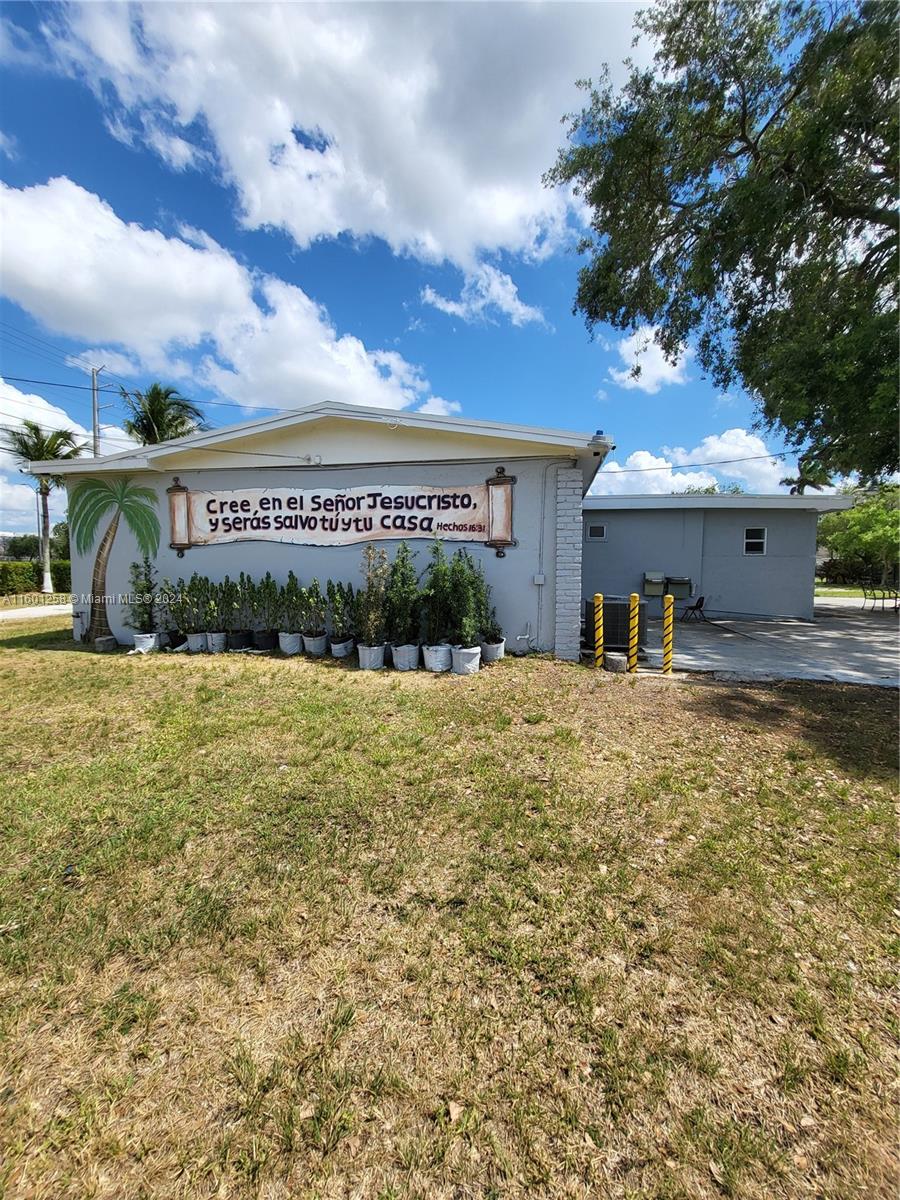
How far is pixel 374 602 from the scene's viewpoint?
7008 mm

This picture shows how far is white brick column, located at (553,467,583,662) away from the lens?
279 inches

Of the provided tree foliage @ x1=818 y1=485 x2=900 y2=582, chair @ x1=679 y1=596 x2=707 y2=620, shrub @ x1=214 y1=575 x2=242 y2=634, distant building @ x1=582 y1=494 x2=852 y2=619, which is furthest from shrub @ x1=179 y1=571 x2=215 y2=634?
tree foliage @ x1=818 y1=485 x2=900 y2=582

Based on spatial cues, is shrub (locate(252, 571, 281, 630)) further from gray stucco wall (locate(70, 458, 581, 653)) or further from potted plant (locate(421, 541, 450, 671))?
potted plant (locate(421, 541, 450, 671))

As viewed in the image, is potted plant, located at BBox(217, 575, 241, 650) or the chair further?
the chair

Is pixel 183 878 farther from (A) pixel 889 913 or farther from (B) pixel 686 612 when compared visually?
(B) pixel 686 612

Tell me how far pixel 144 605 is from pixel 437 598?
5.31 metres

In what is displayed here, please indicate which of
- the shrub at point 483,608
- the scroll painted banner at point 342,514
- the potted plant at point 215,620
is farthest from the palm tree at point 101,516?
the shrub at point 483,608

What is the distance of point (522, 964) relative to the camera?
6.63ft

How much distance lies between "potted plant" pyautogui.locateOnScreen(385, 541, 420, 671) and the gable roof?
5.96 feet

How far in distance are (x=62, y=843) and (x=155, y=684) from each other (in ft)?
11.7

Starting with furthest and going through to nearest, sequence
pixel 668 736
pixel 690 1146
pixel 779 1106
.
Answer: pixel 668 736 → pixel 779 1106 → pixel 690 1146

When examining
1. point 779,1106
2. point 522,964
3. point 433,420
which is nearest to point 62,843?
point 522,964

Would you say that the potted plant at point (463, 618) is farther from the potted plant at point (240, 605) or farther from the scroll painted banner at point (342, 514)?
the potted plant at point (240, 605)

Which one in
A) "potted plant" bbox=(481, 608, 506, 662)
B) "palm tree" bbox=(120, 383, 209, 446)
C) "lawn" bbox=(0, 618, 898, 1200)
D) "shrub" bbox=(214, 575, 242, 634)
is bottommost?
"lawn" bbox=(0, 618, 898, 1200)
